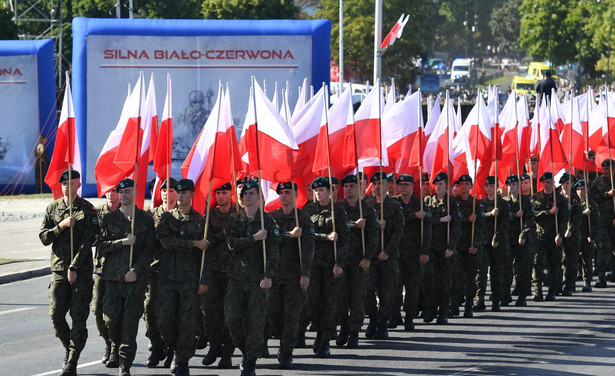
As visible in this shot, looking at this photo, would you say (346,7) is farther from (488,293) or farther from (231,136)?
(231,136)

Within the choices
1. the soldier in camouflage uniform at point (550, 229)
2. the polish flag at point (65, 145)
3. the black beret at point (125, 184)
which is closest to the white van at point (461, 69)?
the soldier in camouflage uniform at point (550, 229)

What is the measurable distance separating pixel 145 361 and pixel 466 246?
5.18m

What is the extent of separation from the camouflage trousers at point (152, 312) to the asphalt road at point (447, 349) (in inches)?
11.5

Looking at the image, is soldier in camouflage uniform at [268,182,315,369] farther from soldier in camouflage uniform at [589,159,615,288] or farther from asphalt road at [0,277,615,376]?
soldier in camouflage uniform at [589,159,615,288]

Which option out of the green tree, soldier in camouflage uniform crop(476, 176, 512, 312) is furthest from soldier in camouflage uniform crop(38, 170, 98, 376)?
the green tree

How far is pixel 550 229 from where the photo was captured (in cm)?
1758

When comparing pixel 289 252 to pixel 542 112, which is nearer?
pixel 289 252

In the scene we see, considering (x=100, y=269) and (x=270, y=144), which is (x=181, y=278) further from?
(x=270, y=144)

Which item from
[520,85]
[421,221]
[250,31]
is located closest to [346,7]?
[520,85]

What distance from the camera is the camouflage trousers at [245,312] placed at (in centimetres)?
1145

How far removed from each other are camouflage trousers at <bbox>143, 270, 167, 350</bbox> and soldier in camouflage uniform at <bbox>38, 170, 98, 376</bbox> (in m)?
0.82

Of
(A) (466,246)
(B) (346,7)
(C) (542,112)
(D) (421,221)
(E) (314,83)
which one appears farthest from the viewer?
(B) (346,7)

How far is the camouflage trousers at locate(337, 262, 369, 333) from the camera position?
43.2ft

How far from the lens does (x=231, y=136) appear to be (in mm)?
12516
